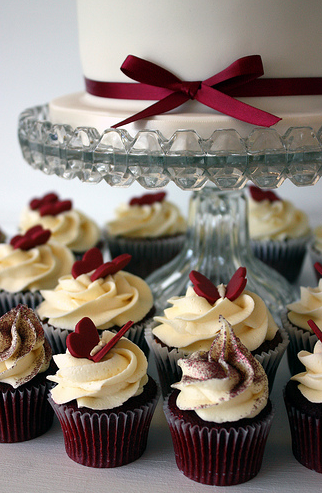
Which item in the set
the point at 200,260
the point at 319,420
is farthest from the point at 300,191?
the point at 319,420

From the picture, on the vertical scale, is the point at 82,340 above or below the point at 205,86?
below

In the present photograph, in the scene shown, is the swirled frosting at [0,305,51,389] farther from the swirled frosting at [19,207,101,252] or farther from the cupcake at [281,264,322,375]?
the swirled frosting at [19,207,101,252]

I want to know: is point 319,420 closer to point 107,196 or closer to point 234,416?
point 234,416

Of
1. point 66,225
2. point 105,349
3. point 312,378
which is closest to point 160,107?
point 105,349

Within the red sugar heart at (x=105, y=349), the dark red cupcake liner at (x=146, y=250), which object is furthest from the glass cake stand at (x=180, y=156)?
the dark red cupcake liner at (x=146, y=250)

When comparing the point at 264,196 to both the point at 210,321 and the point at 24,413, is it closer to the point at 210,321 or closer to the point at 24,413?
the point at 210,321
